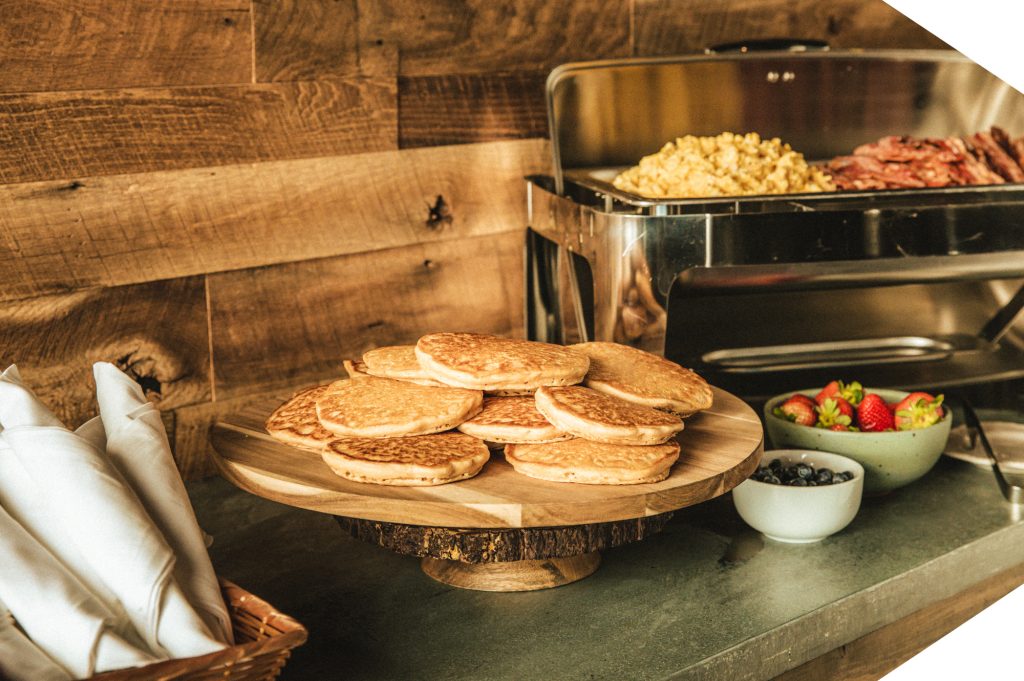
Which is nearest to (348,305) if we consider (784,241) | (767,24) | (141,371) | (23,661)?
(141,371)

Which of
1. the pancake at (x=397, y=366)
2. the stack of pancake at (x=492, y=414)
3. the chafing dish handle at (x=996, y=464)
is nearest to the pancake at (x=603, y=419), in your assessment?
the stack of pancake at (x=492, y=414)

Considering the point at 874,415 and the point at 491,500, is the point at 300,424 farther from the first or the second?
the point at 874,415

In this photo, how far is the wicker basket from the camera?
768 millimetres

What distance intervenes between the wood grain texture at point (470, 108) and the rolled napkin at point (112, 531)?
908 millimetres

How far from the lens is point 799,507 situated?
1.28 m

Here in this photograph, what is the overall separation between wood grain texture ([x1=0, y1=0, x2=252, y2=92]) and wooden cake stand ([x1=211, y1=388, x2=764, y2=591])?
0.54m

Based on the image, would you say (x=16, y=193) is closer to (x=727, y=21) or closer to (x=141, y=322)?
(x=141, y=322)

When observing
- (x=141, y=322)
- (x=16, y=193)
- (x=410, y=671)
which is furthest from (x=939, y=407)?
(x=16, y=193)

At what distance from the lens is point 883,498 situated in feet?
4.84

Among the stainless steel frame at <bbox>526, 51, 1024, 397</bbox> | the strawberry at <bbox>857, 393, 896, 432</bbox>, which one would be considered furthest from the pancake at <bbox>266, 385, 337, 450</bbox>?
the strawberry at <bbox>857, 393, 896, 432</bbox>

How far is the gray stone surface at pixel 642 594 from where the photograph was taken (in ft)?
3.43

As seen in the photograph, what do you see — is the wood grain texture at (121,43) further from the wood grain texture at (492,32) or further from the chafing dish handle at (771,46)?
the chafing dish handle at (771,46)

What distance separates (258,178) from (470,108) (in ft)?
1.33

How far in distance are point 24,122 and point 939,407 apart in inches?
51.4
